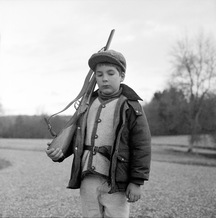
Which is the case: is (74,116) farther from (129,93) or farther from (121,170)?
(121,170)

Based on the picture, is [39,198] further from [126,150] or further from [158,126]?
[158,126]

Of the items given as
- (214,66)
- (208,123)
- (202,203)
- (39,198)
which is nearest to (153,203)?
(202,203)

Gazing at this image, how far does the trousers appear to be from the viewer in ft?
7.10

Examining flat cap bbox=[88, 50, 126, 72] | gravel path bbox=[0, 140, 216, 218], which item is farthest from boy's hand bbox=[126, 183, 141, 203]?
gravel path bbox=[0, 140, 216, 218]

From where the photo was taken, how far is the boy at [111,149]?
2.14 m

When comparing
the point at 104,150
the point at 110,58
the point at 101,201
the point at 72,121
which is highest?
the point at 110,58

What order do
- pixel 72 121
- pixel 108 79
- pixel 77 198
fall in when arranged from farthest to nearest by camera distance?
1. pixel 77 198
2. pixel 72 121
3. pixel 108 79

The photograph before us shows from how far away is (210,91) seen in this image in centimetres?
2484

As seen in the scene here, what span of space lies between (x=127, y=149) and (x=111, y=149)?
4.4 inches

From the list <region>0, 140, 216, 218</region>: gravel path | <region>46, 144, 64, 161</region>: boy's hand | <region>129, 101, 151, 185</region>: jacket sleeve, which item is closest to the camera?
<region>129, 101, 151, 185</region>: jacket sleeve

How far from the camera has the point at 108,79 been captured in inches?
89.2

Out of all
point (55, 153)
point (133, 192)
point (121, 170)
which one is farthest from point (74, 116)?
point (133, 192)

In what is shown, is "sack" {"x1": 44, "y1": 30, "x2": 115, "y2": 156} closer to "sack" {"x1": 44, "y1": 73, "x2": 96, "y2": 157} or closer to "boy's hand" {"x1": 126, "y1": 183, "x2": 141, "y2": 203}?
"sack" {"x1": 44, "y1": 73, "x2": 96, "y2": 157}

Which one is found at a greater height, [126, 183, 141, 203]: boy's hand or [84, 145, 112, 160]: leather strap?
[84, 145, 112, 160]: leather strap
